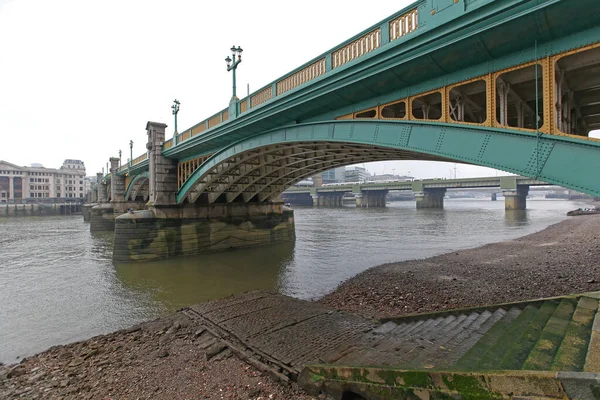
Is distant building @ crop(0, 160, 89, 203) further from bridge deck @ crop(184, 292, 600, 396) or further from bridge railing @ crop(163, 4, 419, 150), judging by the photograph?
bridge deck @ crop(184, 292, 600, 396)

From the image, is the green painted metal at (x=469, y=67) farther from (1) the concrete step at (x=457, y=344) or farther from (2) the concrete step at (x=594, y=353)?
(1) the concrete step at (x=457, y=344)

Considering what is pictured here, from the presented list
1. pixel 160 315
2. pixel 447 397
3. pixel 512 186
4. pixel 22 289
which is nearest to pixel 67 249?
pixel 22 289

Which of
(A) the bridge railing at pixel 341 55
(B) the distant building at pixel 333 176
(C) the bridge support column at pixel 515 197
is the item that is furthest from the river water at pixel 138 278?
(B) the distant building at pixel 333 176

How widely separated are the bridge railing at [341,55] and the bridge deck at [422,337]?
5.67m

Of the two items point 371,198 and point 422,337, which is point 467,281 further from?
point 371,198

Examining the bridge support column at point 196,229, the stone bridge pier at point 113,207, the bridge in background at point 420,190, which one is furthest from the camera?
the bridge in background at point 420,190

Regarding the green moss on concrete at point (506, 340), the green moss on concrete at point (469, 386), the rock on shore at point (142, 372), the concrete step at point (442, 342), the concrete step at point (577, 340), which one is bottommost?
the rock on shore at point (142, 372)

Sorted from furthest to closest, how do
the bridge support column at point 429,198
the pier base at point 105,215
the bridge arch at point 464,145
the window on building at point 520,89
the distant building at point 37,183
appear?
the distant building at point 37,183
the bridge support column at point 429,198
the pier base at point 105,215
the window on building at point 520,89
the bridge arch at point 464,145

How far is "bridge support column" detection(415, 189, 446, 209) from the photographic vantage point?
6462cm

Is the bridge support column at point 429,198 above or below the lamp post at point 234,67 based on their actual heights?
below

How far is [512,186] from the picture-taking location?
48.5m

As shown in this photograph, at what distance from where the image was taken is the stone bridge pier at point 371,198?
76.1m

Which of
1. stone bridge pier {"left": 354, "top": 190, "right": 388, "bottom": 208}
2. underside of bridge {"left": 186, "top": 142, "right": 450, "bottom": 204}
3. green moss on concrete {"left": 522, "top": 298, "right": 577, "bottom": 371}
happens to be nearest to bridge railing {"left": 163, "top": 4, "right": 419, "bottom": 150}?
underside of bridge {"left": 186, "top": 142, "right": 450, "bottom": 204}

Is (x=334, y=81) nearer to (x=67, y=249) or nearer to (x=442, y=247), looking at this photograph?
(x=442, y=247)
